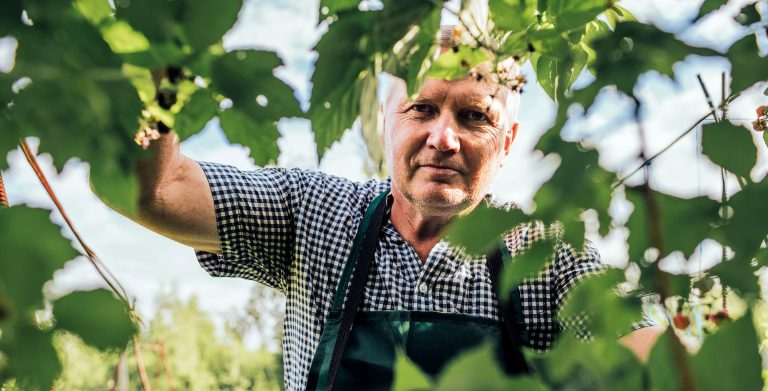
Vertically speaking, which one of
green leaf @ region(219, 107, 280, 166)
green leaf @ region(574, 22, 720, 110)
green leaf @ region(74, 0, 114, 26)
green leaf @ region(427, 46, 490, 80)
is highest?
green leaf @ region(574, 22, 720, 110)

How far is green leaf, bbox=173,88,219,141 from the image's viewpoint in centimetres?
61

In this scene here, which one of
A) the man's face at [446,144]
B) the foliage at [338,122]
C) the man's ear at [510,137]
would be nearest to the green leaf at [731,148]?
the foliage at [338,122]

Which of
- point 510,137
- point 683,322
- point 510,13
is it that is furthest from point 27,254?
point 510,137

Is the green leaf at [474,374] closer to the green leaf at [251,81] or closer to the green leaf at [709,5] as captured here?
the green leaf at [251,81]

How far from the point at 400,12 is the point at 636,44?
0.22 m

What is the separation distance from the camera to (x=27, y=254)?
17.2 inches

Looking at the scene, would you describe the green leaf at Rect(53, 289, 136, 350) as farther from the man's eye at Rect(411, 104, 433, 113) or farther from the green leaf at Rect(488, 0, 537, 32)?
the man's eye at Rect(411, 104, 433, 113)

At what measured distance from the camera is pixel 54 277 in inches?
18.6

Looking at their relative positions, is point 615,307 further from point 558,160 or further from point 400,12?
point 400,12

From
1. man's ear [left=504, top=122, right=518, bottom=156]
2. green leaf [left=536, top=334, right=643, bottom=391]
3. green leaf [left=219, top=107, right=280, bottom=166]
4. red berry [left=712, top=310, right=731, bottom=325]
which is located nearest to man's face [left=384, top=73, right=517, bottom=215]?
man's ear [left=504, top=122, right=518, bottom=156]

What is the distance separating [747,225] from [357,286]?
1471 mm

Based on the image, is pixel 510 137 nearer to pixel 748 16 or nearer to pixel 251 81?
pixel 748 16

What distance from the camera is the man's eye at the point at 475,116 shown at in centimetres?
190

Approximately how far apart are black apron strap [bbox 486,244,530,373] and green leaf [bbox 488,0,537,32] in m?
1.22
